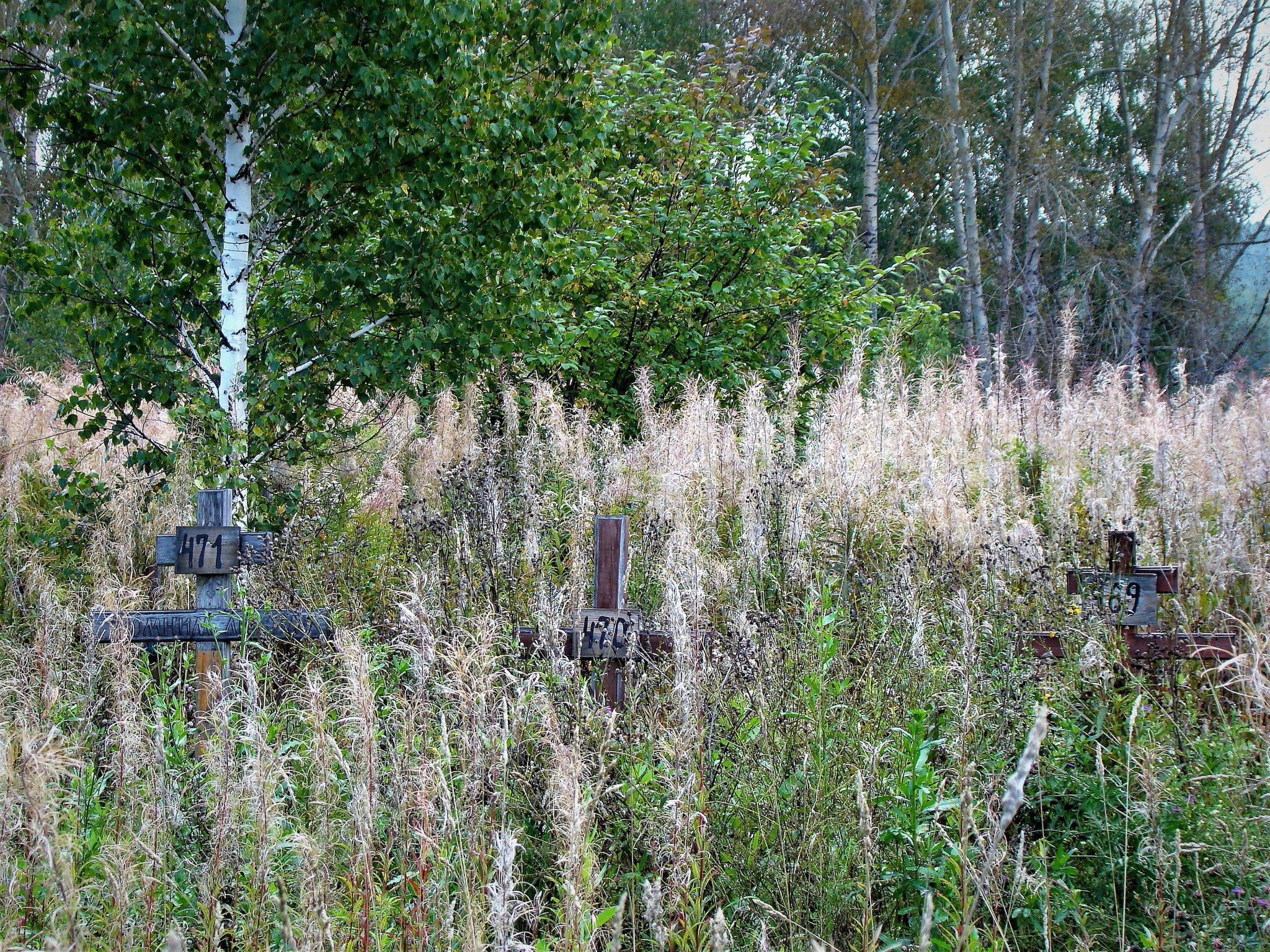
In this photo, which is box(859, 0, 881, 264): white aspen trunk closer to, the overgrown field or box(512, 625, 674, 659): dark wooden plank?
the overgrown field

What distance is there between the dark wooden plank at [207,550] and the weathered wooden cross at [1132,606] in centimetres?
340

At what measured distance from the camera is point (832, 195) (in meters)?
10.2

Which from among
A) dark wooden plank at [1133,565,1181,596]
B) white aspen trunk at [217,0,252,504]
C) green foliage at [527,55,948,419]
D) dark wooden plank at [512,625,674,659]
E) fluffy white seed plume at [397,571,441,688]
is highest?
green foliage at [527,55,948,419]

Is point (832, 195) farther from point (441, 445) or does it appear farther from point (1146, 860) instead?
point (1146, 860)

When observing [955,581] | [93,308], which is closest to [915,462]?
[955,581]

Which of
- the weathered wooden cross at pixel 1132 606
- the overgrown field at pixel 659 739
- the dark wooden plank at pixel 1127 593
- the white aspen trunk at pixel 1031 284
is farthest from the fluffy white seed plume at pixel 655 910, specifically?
the white aspen trunk at pixel 1031 284

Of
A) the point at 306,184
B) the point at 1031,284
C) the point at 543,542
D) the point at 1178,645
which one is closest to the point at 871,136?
the point at 1031,284

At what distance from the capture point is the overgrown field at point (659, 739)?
2055 millimetres

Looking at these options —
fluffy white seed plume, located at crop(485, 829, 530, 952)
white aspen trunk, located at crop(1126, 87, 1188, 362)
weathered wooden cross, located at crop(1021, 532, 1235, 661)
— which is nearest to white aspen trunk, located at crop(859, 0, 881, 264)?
white aspen trunk, located at crop(1126, 87, 1188, 362)

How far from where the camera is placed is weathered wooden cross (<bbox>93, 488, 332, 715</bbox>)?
3658 millimetres

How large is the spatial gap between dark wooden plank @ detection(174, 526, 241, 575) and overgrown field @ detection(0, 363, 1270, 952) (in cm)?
18

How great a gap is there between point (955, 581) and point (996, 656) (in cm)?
38

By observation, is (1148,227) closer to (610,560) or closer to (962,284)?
(962,284)

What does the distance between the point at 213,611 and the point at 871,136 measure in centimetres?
1499
